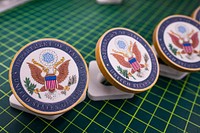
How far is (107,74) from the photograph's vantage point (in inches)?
41.0

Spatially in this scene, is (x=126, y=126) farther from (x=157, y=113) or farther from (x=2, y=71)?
(x=2, y=71)

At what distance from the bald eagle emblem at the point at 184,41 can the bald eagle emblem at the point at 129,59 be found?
266 mm

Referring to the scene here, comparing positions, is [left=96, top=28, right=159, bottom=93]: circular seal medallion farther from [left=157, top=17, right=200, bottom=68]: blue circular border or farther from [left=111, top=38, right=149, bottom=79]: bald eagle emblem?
[left=157, top=17, right=200, bottom=68]: blue circular border

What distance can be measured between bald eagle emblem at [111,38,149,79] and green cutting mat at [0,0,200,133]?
0.21 metres

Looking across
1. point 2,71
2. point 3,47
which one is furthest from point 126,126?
point 3,47

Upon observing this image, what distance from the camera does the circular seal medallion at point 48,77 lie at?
91 centimetres

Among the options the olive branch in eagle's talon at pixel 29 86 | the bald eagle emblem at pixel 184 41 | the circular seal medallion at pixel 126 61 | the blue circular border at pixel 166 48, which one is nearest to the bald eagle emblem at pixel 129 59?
the circular seal medallion at pixel 126 61

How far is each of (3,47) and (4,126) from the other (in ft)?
2.21

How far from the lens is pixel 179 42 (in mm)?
1350

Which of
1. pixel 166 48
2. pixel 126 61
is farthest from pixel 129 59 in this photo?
pixel 166 48

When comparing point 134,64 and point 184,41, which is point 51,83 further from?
point 184,41

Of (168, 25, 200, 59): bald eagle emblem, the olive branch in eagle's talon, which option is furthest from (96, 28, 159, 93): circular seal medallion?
the olive branch in eagle's talon

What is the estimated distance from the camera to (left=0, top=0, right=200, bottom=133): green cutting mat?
107 centimetres

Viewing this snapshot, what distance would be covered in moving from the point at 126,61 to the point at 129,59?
0.09ft
